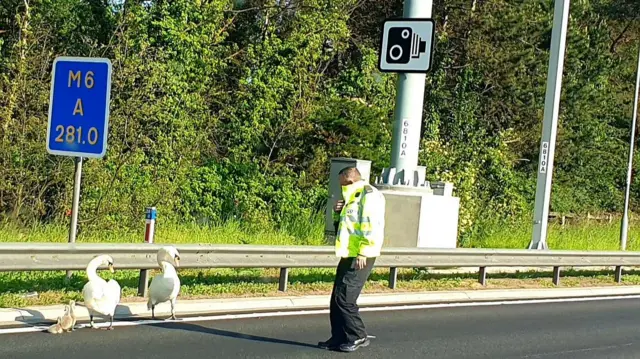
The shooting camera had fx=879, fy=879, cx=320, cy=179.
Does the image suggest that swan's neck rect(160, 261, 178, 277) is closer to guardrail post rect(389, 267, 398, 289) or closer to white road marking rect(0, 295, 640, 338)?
white road marking rect(0, 295, 640, 338)

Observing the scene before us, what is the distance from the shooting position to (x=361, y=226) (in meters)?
8.20

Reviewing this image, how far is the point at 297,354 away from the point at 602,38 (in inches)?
1393

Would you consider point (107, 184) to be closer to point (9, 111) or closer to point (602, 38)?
point (9, 111)

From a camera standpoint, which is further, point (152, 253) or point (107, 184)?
point (107, 184)

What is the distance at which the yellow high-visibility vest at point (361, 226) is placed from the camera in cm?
816

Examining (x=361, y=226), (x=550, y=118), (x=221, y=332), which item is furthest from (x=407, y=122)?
(x=221, y=332)

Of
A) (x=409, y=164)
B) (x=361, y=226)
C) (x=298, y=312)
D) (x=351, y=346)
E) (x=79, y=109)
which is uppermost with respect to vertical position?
(x=79, y=109)

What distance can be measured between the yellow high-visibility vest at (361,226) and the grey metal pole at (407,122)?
268 inches

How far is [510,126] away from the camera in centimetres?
3559

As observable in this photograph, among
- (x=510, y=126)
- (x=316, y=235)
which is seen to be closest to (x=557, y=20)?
(x=316, y=235)

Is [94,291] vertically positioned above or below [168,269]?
below

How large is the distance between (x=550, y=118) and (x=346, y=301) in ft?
34.8

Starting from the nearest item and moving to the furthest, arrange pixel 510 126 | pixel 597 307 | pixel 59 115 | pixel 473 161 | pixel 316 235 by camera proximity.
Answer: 1. pixel 59 115
2. pixel 597 307
3. pixel 316 235
4. pixel 473 161
5. pixel 510 126

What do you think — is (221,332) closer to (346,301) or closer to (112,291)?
(112,291)
